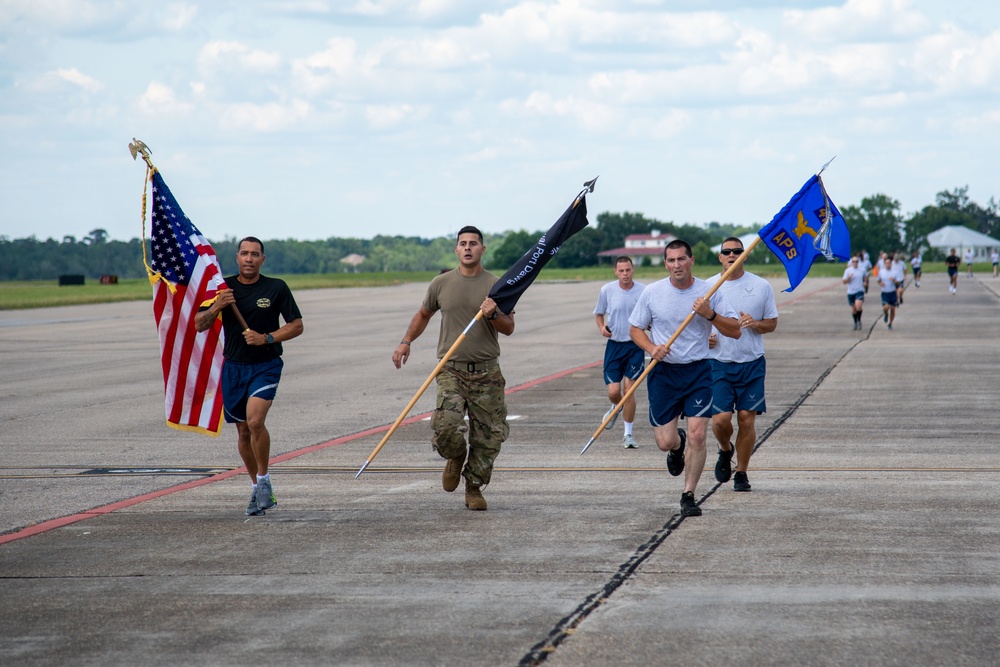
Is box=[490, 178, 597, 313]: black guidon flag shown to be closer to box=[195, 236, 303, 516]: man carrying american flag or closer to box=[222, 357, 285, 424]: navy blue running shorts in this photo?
box=[195, 236, 303, 516]: man carrying american flag

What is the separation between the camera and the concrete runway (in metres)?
5.82

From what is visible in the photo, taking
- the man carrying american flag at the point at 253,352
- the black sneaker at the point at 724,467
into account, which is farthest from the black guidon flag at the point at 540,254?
the black sneaker at the point at 724,467

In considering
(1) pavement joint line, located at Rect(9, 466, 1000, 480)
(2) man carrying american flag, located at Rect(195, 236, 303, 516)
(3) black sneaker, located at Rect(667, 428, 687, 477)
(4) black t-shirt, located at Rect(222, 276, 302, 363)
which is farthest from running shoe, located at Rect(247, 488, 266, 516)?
(3) black sneaker, located at Rect(667, 428, 687, 477)

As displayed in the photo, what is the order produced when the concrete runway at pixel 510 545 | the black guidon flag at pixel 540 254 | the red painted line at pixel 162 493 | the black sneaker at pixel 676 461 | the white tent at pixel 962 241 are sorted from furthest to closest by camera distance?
the white tent at pixel 962 241
the black sneaker at pixel 676 461
the black guidon flag at pixel 540 254
the red painted line at pixel 162 493
the concrete runway at pixel 510 545

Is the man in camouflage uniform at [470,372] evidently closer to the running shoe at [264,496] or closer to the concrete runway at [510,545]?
the concrete runway at [510,545]

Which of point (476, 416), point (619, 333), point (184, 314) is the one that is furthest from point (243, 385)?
point (619, 333)

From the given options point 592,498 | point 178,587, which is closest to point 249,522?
point 178,587

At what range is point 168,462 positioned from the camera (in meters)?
11.7

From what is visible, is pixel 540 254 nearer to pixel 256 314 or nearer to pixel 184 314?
pixel 256 314

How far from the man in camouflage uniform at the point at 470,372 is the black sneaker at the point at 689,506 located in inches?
49.9

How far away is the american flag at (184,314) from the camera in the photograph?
31.5ft

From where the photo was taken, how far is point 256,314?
9.02 meters

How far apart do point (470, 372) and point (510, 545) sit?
1565 mm

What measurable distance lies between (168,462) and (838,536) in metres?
6.20
